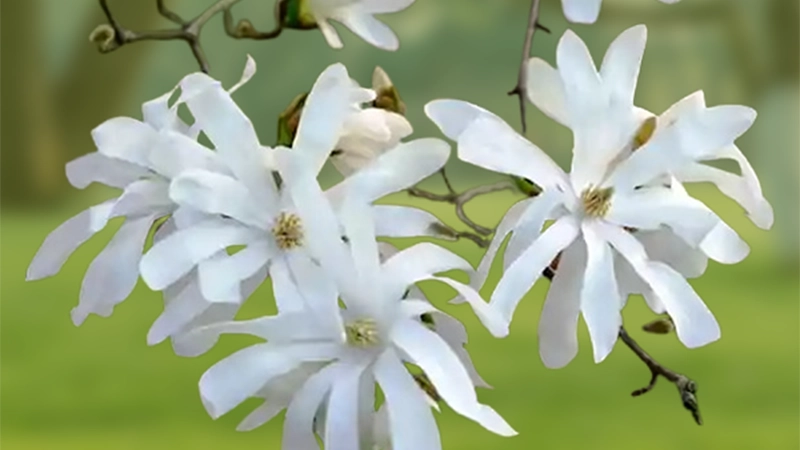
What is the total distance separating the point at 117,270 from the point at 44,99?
1.82 ft

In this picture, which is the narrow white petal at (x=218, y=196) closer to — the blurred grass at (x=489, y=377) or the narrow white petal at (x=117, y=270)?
the narrow white petal at (x=117, y=270)

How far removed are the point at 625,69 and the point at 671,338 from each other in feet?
1.83

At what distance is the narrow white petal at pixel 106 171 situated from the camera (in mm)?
→ 534

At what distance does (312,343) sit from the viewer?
0.47 meters

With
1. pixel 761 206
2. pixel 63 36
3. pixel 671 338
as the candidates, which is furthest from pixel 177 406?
pixel 761 206

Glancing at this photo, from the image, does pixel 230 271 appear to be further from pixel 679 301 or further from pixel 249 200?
pixel 679 301

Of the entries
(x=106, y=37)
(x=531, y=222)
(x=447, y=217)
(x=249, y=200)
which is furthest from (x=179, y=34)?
(x=447, y=217)

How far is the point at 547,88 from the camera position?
1.59ft

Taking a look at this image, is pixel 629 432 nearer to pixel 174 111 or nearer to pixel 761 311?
pixel 761 311

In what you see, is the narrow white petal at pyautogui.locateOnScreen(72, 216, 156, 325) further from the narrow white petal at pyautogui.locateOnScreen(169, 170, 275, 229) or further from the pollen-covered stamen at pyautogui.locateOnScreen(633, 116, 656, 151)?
the pollen-covered stamen at pyautogui.locateOnScreen(633, 116, 656, 151)

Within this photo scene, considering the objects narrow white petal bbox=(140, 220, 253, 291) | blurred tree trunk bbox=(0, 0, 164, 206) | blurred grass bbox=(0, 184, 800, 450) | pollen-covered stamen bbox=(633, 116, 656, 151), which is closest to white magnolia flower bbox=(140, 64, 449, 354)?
narrow white petal bbox=(140, 220, 253, 291)

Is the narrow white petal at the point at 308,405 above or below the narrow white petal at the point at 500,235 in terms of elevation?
below

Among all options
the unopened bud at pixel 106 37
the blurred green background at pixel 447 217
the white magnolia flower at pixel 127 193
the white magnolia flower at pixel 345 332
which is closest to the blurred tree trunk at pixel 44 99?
the blurred green background at pixel 447 217

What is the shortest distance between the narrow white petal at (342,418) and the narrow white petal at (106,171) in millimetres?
165
